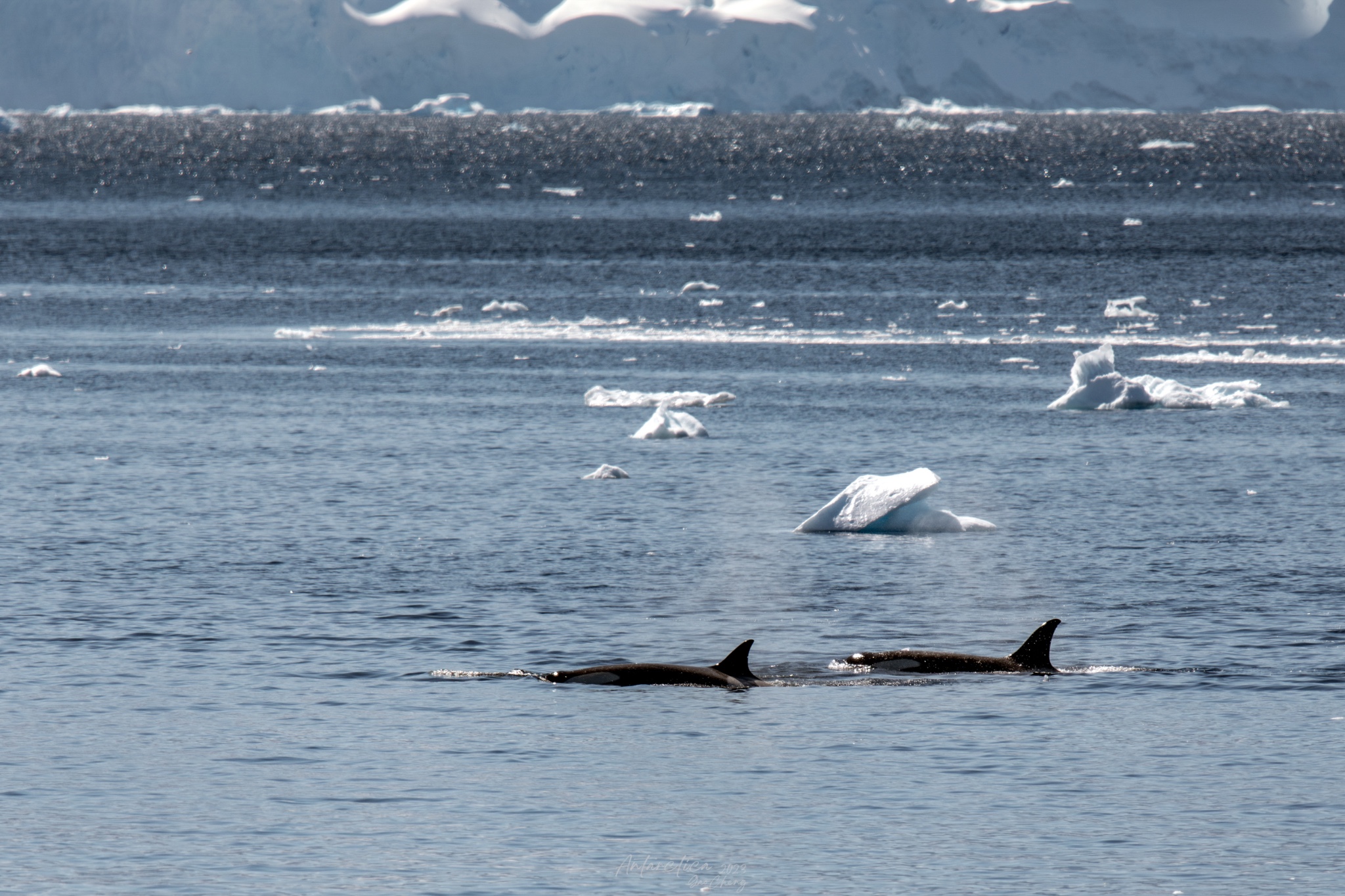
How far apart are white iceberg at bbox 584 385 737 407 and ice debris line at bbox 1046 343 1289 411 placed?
7.16 m

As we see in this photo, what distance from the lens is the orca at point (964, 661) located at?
19344mm

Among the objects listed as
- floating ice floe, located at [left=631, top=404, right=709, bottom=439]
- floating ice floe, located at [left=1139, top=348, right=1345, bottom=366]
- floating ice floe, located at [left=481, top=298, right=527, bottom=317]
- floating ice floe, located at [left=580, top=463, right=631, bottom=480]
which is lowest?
floating ice floe, located at [left=580, top=463, right=631, bottom=480]

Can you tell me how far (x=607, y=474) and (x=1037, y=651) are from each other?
14.8 metres

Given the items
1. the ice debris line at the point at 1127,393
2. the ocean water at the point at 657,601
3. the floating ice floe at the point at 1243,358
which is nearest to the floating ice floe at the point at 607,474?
the ocean water at the point at 657,601

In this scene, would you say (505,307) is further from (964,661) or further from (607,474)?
(964,661)

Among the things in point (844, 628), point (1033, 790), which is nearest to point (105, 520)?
point (844, 628)

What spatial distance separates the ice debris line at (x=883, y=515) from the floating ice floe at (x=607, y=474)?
5533mm

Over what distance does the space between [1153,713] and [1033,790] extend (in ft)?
9.54

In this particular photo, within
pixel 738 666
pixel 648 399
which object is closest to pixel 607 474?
pixel 648 399

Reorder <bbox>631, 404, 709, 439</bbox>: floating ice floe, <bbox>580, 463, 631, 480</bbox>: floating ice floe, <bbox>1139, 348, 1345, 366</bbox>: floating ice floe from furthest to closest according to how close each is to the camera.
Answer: <bbox>1139, 348, 1345, 366</bbox>: floating ice floe → <bbox>631, 404, 709, 439</bbox>: floating ice floe → <bbox>580, 463, 631, 480</bbox>: floating ice floe

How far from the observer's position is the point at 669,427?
124 ft

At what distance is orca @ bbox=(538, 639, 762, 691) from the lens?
743 inches

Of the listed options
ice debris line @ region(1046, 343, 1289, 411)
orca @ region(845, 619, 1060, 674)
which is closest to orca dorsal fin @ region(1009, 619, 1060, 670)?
orca @ region(845, 619, 1060, 674)

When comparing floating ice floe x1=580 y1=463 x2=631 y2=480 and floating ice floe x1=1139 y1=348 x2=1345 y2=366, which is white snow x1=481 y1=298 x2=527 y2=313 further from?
floating ice floe x1=580 y1=463 x2=631 y2=480
